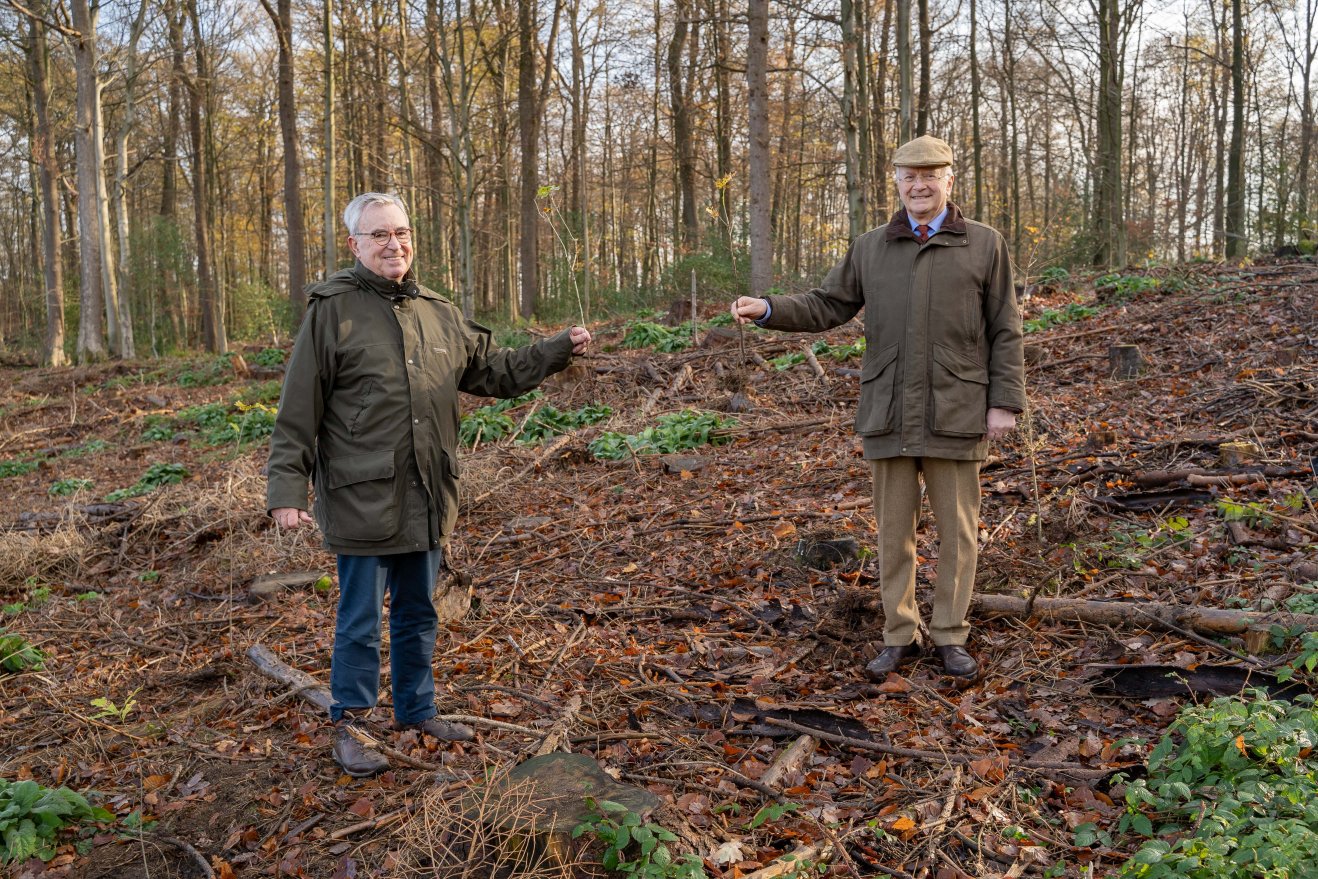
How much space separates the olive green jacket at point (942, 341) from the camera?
409 centimetres

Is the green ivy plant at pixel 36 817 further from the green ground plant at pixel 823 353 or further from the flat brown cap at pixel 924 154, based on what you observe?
the green ground plant at pixel 823 353

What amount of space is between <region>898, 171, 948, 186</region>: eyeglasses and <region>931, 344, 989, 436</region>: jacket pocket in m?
0.72

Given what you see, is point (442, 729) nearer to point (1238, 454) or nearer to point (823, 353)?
Answer: point (1238, 454)

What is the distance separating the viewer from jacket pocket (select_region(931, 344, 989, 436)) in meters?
4.07

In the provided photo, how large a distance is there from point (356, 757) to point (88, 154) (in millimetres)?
21411

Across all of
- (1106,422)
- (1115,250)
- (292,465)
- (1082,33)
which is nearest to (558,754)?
(292,465)

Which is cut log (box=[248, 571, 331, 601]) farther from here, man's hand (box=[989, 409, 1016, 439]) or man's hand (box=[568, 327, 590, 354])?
man's hand (box=[989, 409, 1016, 439])

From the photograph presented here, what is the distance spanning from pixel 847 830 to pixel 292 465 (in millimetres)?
2400

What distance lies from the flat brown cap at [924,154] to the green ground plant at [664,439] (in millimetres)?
4809

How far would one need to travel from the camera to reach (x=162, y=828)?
3576 mm

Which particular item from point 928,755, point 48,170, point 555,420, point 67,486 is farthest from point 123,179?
Answer: point 928,755

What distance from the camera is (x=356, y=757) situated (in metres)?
3.72

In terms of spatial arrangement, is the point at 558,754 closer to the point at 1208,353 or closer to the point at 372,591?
the point at 372,591

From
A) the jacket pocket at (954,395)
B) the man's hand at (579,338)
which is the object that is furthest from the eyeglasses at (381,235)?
the jacket pocket at (954,395)
